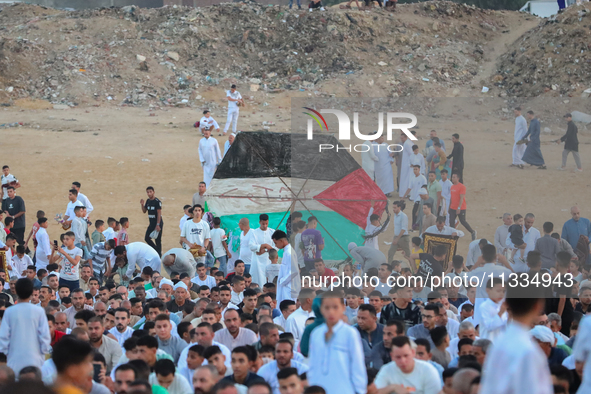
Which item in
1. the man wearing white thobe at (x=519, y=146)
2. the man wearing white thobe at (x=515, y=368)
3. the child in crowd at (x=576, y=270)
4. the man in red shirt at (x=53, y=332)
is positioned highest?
the man wearing white thobe at (x=519, y=146)

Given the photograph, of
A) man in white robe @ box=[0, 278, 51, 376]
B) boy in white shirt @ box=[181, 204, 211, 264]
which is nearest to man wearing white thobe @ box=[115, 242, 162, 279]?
boy in white shirt @ box=[181, 204, 211, 264]

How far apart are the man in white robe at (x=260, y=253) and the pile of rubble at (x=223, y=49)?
13910 mm

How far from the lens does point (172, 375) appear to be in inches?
167

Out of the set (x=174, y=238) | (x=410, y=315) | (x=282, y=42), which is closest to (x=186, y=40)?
(x=282, y=42)

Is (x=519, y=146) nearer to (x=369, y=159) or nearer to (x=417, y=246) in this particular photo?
(x=369, y=159)

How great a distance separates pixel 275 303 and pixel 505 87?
18.2 metres

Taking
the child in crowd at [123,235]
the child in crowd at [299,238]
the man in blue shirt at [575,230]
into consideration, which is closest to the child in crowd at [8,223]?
the child in crowd at [123,235]

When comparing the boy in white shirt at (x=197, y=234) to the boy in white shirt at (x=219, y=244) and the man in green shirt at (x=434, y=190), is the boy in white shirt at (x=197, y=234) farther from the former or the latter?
the man in green shirt at (x=434, y=190)

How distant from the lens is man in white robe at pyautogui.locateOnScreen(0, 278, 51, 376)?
4.71 metres

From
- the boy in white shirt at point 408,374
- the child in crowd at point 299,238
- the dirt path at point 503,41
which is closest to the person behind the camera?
the boy in white shirt at point 408,374

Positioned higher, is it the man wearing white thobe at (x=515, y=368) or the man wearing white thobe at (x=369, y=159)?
the man wearing white thobe at (x=369, y=159)

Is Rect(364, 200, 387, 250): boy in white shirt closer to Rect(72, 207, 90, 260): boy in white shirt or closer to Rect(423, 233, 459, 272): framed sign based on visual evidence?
Rect(423, 233, 459, 272): framed sign

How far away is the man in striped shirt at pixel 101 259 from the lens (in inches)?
342

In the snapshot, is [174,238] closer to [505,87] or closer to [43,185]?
[43,185]
